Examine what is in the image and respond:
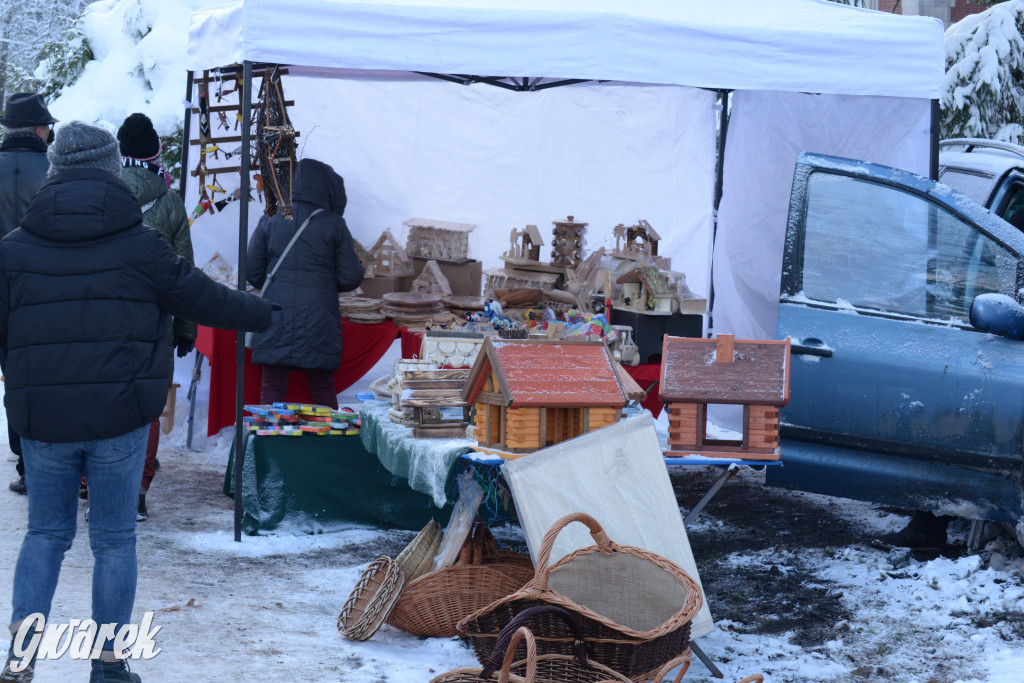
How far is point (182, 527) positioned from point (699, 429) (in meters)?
2.73

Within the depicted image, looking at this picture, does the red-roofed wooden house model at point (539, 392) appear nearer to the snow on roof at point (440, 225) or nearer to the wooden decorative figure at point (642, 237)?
the wooden decorative figure at point (642, 237)

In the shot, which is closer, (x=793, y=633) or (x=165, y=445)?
(x=793, y=633)

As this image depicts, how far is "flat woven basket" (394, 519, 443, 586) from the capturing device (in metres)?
4.62

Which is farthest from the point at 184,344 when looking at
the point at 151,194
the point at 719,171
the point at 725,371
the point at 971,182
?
the point at 971,182

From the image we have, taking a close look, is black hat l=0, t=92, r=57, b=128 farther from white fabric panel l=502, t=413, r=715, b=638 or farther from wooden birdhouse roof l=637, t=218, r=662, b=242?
wooden birdhouse roof l=637, t=218, r=662, b=242

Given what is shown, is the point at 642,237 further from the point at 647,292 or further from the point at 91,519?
the point at 91,519

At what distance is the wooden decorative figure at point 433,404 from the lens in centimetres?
472

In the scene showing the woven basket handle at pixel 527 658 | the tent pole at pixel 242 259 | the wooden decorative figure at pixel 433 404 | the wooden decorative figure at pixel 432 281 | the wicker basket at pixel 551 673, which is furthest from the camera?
the wooden decorative figure at pixel 432 281

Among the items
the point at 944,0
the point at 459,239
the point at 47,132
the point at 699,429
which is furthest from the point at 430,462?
the point at 944,0

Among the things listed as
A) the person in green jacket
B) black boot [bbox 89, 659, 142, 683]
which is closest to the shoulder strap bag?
the person in green jacket

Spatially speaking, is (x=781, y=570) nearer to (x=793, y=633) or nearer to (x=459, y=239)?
(x=793, y=633)

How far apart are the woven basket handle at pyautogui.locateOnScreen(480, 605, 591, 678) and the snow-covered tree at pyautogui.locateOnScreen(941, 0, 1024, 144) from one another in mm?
7670

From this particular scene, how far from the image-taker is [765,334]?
7.37 metres

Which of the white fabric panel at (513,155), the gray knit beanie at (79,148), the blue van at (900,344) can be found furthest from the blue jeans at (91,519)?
the white fabric panel at (513,155)
